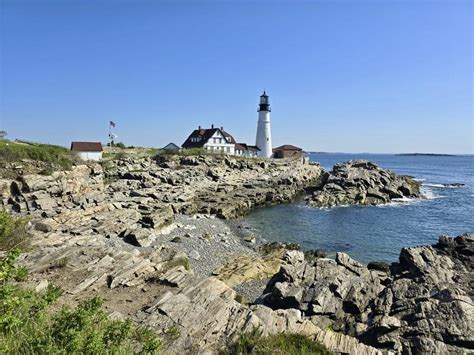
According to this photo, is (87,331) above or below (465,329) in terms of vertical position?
above

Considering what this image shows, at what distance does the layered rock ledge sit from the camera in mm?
49219

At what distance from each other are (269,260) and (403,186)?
44.1m

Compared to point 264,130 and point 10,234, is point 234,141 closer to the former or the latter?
point 264,130

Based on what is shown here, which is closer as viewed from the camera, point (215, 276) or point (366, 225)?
point (215, 276)

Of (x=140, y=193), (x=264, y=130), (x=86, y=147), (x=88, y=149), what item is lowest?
(x=140, y=193)

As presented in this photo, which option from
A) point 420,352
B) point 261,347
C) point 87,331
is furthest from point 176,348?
point 420,352

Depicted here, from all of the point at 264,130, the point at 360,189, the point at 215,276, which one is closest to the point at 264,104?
the point at 264,130

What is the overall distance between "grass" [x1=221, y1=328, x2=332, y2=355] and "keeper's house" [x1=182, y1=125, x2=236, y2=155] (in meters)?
71.7

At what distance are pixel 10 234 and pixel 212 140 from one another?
66.8 meters

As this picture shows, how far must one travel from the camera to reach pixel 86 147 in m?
60.0

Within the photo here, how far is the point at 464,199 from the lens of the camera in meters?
53.7

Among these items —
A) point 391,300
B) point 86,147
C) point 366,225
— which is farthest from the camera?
point 86,147

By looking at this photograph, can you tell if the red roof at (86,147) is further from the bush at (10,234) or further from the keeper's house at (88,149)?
the bush at (10,234)

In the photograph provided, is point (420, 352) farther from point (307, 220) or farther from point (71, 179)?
point (71, 179)
